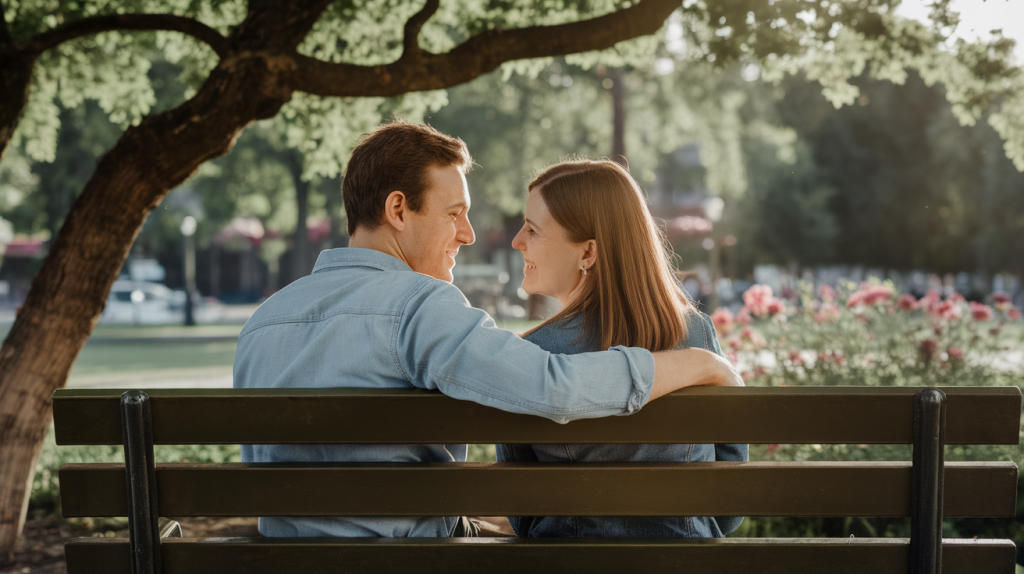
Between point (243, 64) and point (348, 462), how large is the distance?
2.74 metres

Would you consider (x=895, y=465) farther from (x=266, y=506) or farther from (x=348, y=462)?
(x=266, y=506)

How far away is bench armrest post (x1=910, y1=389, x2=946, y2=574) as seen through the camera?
5.52 feet

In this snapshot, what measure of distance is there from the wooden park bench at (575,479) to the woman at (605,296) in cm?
23

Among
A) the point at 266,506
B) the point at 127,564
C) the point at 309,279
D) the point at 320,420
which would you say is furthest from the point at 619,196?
the point at 127,564

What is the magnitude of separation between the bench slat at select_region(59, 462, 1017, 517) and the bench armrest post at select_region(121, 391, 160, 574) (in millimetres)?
46

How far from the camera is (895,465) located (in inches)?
68.0

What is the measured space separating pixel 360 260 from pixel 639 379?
795 mm

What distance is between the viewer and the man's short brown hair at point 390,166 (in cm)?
207

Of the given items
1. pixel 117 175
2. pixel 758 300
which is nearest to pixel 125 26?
pixel 117 175

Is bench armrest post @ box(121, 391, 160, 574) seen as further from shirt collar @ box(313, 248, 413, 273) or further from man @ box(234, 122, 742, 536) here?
shirt collar @ box(313, 248, 413, 273)

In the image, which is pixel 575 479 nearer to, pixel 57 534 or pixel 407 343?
pixel 407 343

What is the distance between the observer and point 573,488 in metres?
1.71

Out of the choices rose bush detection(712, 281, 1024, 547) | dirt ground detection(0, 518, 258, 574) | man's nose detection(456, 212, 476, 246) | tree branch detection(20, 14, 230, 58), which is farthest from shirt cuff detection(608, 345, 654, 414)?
rose bush detection(712, 281, 1024, 547)

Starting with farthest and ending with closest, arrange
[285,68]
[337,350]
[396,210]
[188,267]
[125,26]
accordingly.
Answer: [188,267]
[125,26]
[285,68]
[396,210]
[337,350]
